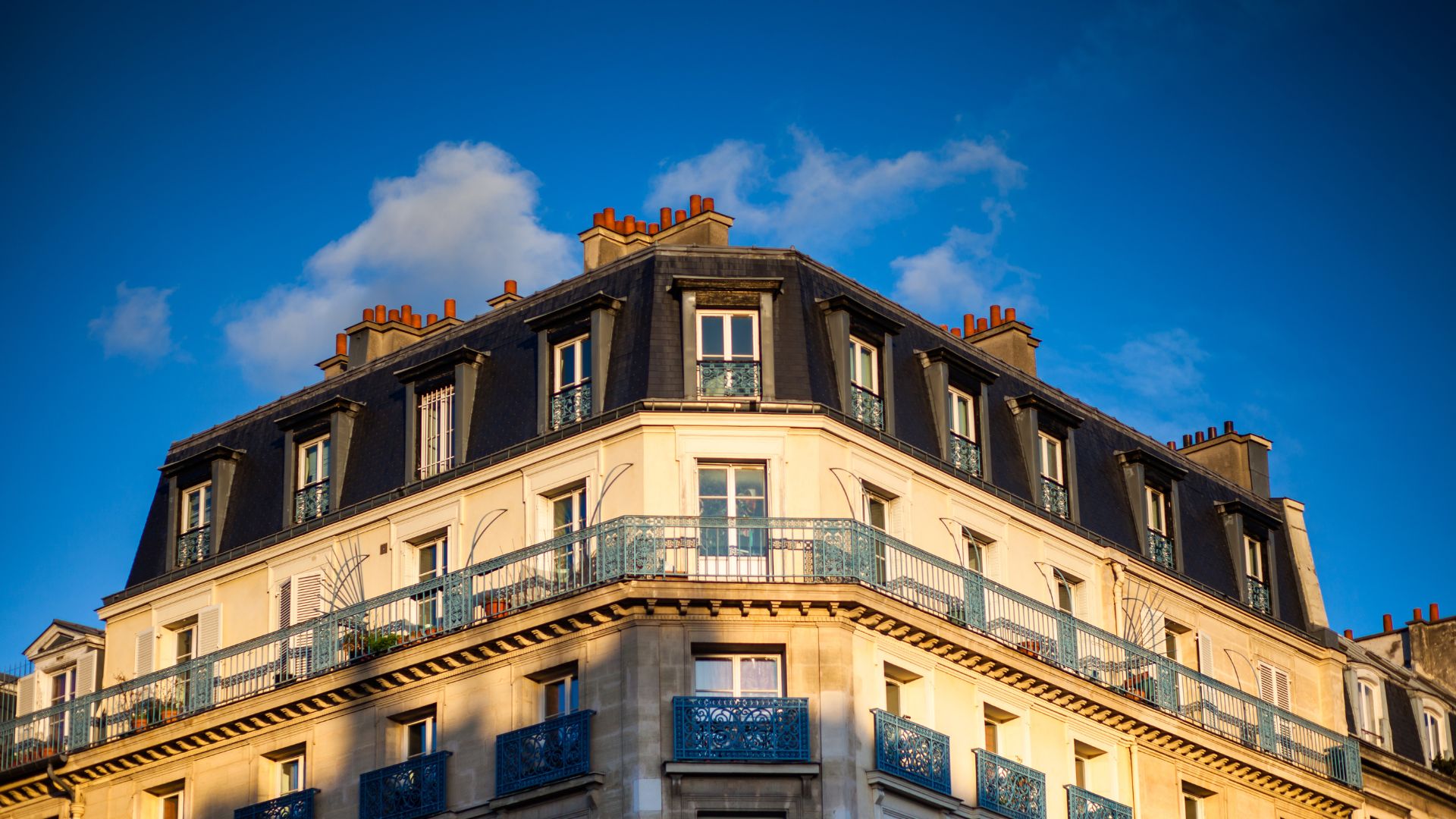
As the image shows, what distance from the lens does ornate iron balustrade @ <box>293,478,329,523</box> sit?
45500mm

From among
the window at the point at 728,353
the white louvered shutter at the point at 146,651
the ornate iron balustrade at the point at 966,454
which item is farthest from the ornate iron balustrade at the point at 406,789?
the ornate iron balustrade at the point at 966,454

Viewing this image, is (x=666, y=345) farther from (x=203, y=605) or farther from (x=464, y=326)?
(x=203, y=605)

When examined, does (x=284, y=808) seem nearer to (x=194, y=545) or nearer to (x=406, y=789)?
(x=406, y=789)

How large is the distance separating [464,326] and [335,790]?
7692 mm

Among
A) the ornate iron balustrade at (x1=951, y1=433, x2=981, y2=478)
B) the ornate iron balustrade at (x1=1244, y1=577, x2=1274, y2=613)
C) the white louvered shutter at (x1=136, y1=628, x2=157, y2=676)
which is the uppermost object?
the ornate iron balustrade at (x1=951, y1=433, x2=981, y2=478)

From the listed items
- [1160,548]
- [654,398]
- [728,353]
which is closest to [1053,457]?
[1160,548]

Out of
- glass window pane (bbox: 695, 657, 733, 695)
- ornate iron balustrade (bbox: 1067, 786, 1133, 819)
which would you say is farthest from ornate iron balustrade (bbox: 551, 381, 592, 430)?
ornate iron balustrade (bbox: 1067, 786, 1133, 819)

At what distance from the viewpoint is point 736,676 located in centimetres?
3978

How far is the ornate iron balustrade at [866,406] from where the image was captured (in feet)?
139

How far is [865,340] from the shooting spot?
142ft

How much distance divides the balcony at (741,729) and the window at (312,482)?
9.02m

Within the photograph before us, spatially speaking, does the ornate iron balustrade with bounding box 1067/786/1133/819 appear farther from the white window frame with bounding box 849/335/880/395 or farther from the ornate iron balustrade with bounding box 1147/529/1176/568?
the white window frame with bounding box 849/335/880/395

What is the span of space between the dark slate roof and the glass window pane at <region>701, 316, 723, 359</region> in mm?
401

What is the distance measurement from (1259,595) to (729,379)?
42.6 feet
